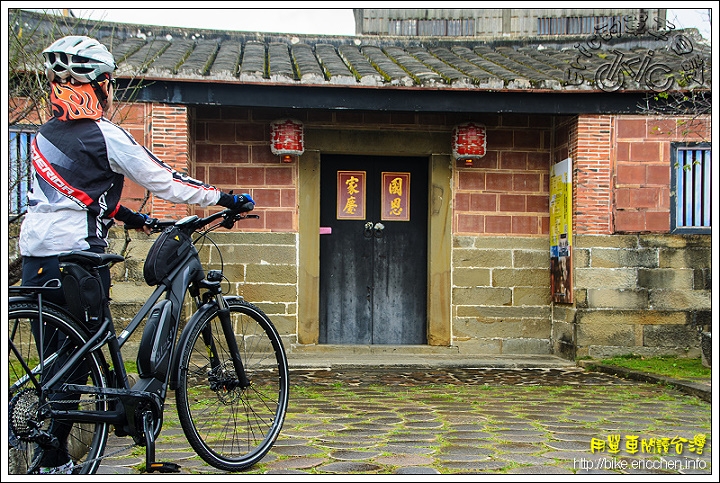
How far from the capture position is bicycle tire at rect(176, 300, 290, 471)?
361 cm

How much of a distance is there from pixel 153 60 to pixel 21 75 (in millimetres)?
2844

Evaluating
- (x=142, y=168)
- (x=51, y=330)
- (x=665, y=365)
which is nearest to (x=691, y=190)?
(x=665, y=365)

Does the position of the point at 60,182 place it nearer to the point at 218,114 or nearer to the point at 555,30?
the point at 218,114

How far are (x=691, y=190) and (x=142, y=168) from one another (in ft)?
25.3

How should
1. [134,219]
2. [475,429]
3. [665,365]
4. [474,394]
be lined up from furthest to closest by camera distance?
[665,365] → [474,394] → [475,429] → [134,219]

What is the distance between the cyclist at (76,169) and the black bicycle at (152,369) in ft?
0.45

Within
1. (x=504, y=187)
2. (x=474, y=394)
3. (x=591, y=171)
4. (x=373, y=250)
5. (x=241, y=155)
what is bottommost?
(x=474, y=394)

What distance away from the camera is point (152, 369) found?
11.5ft

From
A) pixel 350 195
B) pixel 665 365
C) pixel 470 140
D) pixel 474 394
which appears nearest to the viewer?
pixel 474 394

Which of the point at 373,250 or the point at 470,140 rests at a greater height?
the point at 470,140

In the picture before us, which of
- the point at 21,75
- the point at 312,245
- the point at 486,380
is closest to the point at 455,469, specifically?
the point at 486,380

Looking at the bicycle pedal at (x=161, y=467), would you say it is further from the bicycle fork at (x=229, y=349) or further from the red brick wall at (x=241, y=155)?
the red brick wall at (x=241, y=155)

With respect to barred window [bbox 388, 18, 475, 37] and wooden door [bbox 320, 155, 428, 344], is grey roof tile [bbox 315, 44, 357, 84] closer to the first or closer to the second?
wooden door [bbox 320, 155, 428, 344]

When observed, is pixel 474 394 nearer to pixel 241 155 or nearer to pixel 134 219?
pixel 134 219
